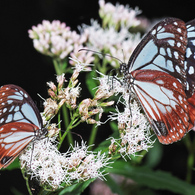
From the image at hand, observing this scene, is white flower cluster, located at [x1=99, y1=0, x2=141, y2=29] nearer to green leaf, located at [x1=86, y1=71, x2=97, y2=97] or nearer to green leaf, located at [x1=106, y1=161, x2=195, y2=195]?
green leaf, located at [x1=86, y1=71, x2=97, y2=97]

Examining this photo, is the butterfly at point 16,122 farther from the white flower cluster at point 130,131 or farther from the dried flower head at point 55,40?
the dried flower head at point 55,40

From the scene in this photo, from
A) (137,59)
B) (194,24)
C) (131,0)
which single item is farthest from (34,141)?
(131,0)

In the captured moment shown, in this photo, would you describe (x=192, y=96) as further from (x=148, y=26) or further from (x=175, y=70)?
(x=148, y=26)

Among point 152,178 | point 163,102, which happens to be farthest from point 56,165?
point 152,178

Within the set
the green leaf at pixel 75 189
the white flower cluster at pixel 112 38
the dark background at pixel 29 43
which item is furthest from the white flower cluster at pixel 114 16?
the green leaf at pixel 75 189

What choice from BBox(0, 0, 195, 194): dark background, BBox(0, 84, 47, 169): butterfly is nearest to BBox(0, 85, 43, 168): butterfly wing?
BBox(0, 84, 47, 169): butterfly

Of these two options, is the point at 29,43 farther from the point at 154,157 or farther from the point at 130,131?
the point at 130,131
